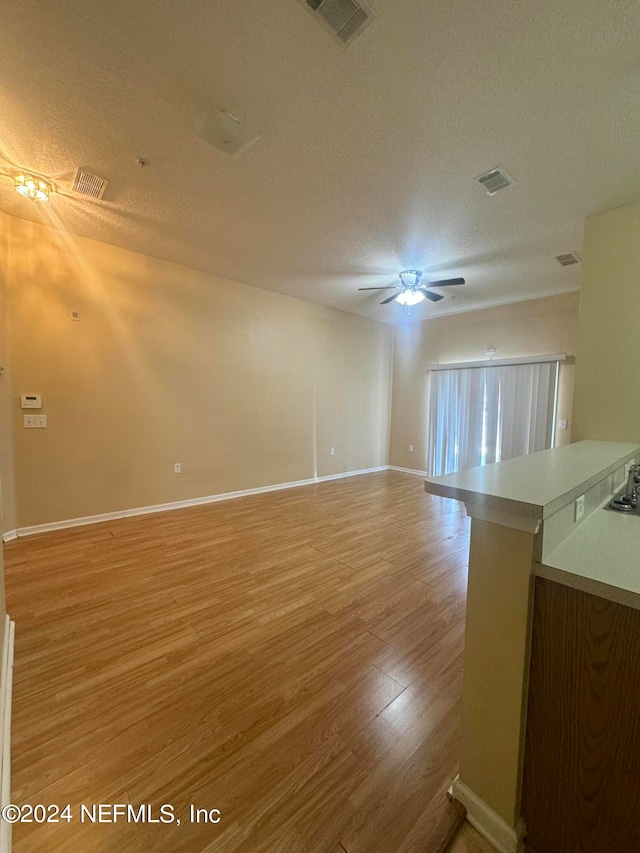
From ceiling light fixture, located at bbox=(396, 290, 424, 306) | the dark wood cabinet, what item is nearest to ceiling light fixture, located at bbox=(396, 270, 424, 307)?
ceiling light fixture, located at bbox=(396, 290, 424, 306)

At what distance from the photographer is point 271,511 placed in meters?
3.91

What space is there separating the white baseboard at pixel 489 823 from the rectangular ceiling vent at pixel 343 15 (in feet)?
9.46

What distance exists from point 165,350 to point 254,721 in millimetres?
3587

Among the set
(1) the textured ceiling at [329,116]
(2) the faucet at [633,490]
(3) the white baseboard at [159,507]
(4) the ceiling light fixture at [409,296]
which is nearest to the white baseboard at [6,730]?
(3) the white baseboard at [159,507]

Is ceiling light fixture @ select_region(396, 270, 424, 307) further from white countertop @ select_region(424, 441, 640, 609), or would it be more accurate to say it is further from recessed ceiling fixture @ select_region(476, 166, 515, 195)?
white countertop @ select_region(424, 441, 640, 609)

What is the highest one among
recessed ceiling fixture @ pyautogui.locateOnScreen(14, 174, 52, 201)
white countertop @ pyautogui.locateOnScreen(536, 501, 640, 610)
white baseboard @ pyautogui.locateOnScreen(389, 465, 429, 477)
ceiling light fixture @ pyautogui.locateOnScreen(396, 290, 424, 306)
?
recessed ceiling fixture @ pyautogui.locateOnScreen(14, 174, 52, 201)

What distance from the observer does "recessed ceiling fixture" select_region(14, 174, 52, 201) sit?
2.31 metres

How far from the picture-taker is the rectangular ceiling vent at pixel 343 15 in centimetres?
127

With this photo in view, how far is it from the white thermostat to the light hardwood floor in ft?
4.28

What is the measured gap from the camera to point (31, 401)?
3035 mm

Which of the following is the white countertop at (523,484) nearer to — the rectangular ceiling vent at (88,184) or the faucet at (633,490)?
the faucet at (633,490)

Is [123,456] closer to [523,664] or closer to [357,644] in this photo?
[357,644]

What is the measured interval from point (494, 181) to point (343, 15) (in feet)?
4.77

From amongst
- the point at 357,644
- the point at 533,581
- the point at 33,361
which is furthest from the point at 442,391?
the point at 33,361
